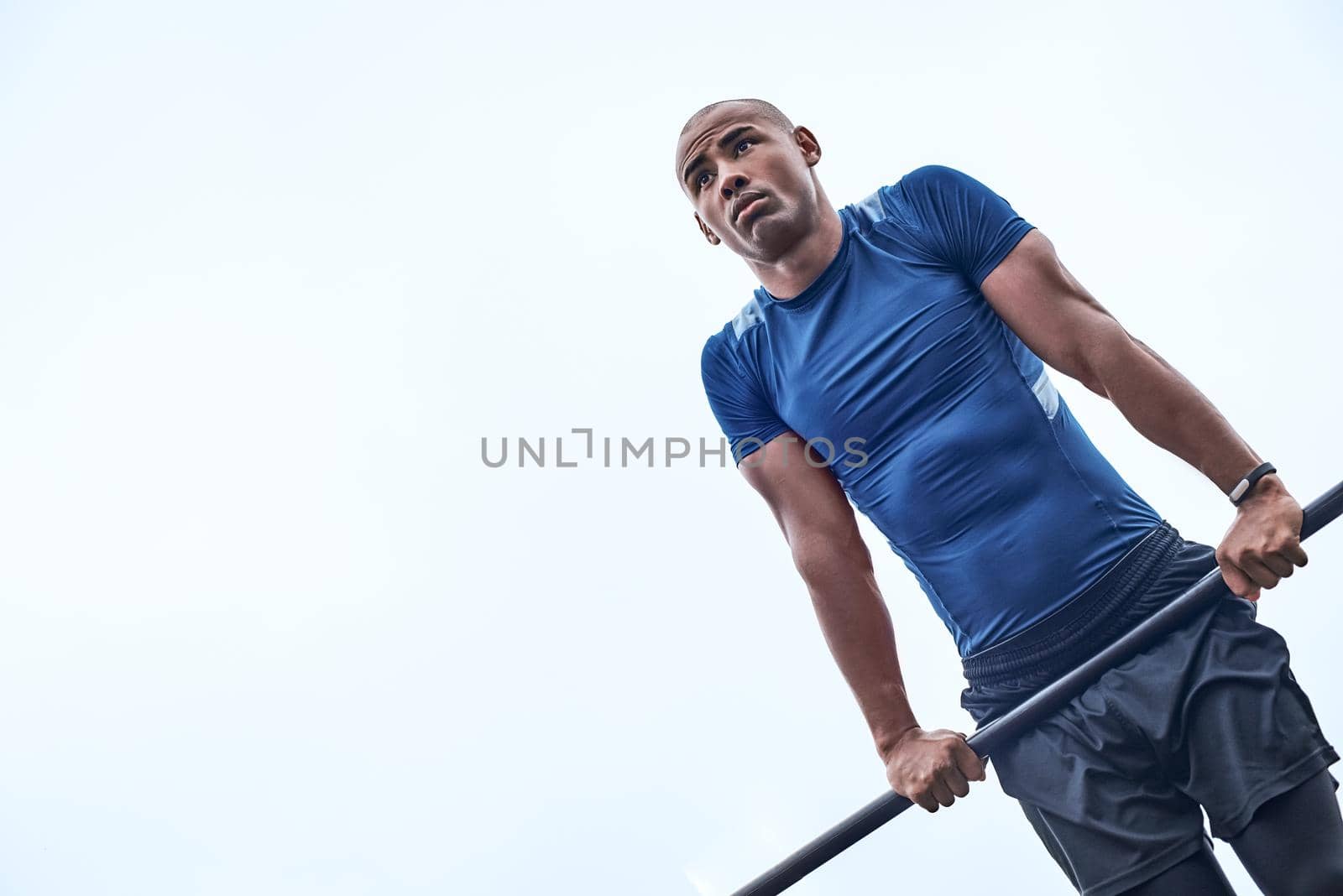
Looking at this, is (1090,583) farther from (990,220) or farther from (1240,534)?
(990,220)

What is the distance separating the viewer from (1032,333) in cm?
117

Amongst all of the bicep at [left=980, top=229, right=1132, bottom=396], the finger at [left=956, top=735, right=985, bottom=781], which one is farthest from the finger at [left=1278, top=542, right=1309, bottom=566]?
the finger at [left=956, top=735, right=985, bottom=781]

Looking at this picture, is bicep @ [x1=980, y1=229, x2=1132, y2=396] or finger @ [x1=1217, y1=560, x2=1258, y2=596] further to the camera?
bicep @ [x1=980, y1=229, x2=1132, y2=396]

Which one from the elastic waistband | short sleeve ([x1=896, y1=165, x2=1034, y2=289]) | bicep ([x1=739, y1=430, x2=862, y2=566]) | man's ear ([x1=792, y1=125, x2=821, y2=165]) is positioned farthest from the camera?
man's ear ([x1=792, y1=125, x2=821, y2=165])

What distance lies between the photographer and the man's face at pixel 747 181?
1.29 meters

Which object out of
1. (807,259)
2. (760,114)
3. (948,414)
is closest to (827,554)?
(948,414)

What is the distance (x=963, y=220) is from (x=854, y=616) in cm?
45

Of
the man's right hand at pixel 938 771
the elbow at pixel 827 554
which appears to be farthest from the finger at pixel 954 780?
the elbow at pixel 827 554

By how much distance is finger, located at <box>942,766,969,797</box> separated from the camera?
3.77 feet

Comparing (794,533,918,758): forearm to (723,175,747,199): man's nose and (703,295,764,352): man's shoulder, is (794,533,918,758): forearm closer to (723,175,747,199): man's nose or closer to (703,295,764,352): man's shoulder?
(703,295,764,352): man's shoulder

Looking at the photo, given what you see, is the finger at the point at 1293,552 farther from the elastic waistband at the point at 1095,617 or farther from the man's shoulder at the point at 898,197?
the man's shoulder at the point at 898,197

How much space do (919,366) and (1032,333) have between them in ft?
0.39

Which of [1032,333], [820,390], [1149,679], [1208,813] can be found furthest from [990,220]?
[1208,813]

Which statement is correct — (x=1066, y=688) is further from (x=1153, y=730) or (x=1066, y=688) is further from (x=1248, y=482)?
(x=1248, y=482)
